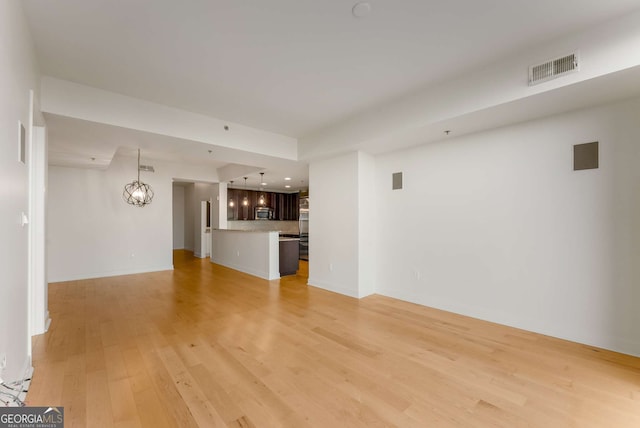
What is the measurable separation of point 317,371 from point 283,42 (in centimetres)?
293

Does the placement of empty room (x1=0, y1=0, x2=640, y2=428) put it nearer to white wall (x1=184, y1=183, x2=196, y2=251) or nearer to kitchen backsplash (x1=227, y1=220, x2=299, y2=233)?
kitchen backsplash (x1=227, y1=220, x2=299, y2=233)

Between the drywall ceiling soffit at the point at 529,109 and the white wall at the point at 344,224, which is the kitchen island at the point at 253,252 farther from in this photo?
the drywall ceiling soffit at the point at 529,109

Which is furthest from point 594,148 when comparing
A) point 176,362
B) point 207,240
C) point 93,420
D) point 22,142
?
point 207,240

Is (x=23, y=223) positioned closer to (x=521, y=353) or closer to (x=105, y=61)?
(x=105, y=61)

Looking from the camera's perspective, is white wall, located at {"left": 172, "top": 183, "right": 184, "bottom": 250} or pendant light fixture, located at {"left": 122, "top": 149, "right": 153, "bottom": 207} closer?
pendant light fixture, located at {"left": 122, "top": 149, "right": 153, "bottom": 207}

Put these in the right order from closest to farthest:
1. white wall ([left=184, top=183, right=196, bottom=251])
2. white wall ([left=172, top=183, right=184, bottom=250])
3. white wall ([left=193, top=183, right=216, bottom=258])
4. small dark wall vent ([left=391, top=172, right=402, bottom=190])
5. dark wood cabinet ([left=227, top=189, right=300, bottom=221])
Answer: small dark wall vent ([left=391, top=172, right=402, bottom=190]), white wall ([left=193, top=183, right=216, bottom=258]), dark wood cabinet ([left=227, top=189, right=300, bottom=221]), white wall ([left=184, top=183, right=196, bottom=251]), white wall ([left=172, top=183, right=184, bottom=250])

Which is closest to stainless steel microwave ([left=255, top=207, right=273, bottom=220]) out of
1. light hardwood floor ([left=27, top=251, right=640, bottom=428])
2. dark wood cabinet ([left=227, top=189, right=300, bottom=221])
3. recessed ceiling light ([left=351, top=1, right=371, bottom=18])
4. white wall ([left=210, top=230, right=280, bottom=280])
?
dark wood cabinet ([left=227, top=189, right=300, bottom=221])

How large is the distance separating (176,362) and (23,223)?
1.65m

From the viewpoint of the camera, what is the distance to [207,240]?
29.7 ft

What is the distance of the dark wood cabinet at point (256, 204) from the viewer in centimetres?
923

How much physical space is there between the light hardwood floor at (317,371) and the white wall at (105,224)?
8.28 feet

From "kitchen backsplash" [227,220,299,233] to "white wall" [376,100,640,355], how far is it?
6.72 meters

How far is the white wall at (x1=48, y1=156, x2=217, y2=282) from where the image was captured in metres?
5.83

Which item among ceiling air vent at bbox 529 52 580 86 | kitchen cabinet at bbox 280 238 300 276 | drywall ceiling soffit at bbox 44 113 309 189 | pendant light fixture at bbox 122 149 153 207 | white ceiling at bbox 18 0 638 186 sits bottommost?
kitchen cabinet at bbox 280 238 300 276
